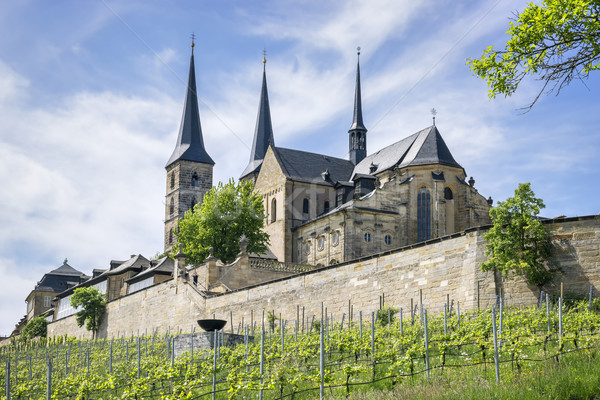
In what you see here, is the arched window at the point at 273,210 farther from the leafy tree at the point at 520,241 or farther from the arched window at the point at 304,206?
the leafy tree at the point at 520,241

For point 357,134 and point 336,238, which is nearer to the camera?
point 336,238

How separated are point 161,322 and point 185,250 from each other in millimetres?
12016

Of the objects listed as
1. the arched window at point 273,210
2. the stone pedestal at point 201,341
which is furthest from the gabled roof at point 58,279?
the stone pedestal at point 201,341

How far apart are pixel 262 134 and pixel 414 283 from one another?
68.1 m

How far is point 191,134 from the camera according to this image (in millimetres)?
93000

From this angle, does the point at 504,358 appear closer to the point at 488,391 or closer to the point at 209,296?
the point at 488,391

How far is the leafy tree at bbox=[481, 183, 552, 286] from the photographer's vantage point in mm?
24172

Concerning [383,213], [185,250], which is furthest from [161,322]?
[383,213]

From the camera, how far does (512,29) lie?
1562cm

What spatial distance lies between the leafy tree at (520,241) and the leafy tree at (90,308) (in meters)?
43.3

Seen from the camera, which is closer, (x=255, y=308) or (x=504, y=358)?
(x=504, y=358)

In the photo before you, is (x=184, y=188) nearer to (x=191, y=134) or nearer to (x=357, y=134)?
(x=191, y=134)

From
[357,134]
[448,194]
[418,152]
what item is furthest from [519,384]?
[357,134]

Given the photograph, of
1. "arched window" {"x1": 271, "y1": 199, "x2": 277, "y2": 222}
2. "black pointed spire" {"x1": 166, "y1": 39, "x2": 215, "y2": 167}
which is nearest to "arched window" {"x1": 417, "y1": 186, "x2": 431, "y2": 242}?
"arched window" {"x1": 271, "y1": 199, "x2": 277, "y2": 222}
